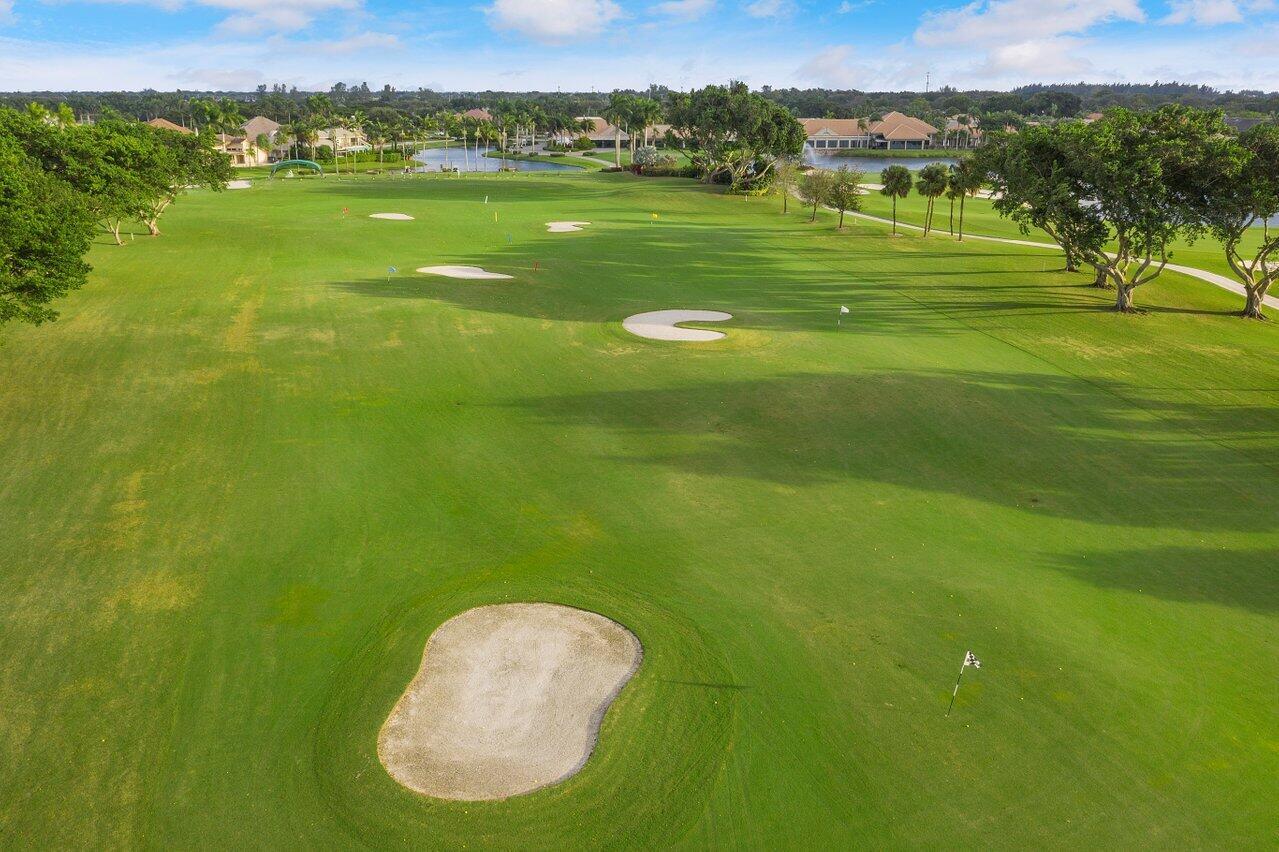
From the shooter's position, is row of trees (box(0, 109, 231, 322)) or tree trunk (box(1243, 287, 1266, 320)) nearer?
row of trees (box(0, 109, 231, 322))

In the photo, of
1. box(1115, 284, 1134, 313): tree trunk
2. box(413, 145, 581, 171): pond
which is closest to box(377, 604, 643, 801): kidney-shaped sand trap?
box(1115, 284, 1134, 313): tree trunk

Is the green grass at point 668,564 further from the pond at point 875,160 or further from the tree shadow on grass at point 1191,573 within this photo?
the pond at point 875,160

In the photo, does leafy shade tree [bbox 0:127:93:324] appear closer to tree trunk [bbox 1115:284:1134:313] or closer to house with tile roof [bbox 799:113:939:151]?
tree trunk [bbox 1115:284:1134:313]

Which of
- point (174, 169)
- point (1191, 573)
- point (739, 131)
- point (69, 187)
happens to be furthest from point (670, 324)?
point (739, 131)

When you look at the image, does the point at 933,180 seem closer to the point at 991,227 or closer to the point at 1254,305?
the point at 991,227

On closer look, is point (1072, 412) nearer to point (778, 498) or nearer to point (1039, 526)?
point (1039, 526)

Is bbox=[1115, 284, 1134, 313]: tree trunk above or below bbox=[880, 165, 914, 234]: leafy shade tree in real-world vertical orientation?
below

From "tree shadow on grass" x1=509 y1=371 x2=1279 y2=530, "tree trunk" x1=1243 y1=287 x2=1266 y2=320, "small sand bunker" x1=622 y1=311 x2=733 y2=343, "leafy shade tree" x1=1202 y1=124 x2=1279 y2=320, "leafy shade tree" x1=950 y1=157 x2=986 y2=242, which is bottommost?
"tree shadow on grass" x1=509 y1=371 x2=1279 y2=530

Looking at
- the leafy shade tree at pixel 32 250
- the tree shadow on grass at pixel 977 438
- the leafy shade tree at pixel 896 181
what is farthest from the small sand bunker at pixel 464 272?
the leafy shade tree at pixel 896 181
